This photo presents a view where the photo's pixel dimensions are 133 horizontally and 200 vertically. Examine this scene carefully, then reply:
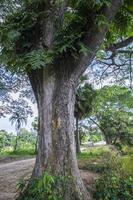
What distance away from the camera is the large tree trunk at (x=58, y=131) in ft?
17.4

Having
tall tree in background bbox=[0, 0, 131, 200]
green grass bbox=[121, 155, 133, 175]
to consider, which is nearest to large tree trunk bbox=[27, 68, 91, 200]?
tall tree in background bbox=[0, 0, 131, 200]

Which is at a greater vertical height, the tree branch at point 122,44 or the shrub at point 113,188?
the tree branch at point 122,44

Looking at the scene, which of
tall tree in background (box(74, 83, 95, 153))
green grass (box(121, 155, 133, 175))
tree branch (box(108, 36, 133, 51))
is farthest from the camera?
tall tree in background (box(74, 83, 95, 153))

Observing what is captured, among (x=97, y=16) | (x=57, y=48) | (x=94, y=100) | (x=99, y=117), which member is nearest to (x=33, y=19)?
(x=57, y=48)

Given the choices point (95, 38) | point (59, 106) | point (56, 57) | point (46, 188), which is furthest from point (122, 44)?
point (46, 188)

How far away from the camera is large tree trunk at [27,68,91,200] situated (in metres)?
5.30

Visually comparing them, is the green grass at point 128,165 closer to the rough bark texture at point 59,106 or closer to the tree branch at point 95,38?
the rough bark texture at point 59,106

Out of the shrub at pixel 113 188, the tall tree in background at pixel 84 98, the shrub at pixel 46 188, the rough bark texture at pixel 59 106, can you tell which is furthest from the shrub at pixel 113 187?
the tall tree in background at pixel 84 98

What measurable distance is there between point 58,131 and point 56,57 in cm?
140

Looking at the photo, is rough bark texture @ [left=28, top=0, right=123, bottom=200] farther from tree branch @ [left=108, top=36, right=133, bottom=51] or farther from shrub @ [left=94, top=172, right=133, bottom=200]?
tree branch @ [left=108, top=36, right=133, bottom=51]

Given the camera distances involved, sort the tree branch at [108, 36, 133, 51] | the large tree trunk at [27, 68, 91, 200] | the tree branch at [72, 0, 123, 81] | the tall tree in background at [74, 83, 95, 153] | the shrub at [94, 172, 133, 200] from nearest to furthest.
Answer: the large tree trunk at [27, 68, 91, 200] < the tree branch at [72, 0, 123, 81] < the shrub at [94, 172, 133, 200] < the tree branch at [108, 36, 133, 51] < the tall tree in background at [74, 83, 95, 153]

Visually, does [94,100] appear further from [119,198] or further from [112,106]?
[119,198]

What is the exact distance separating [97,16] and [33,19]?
1.21 meters

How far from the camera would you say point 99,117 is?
28328mm
